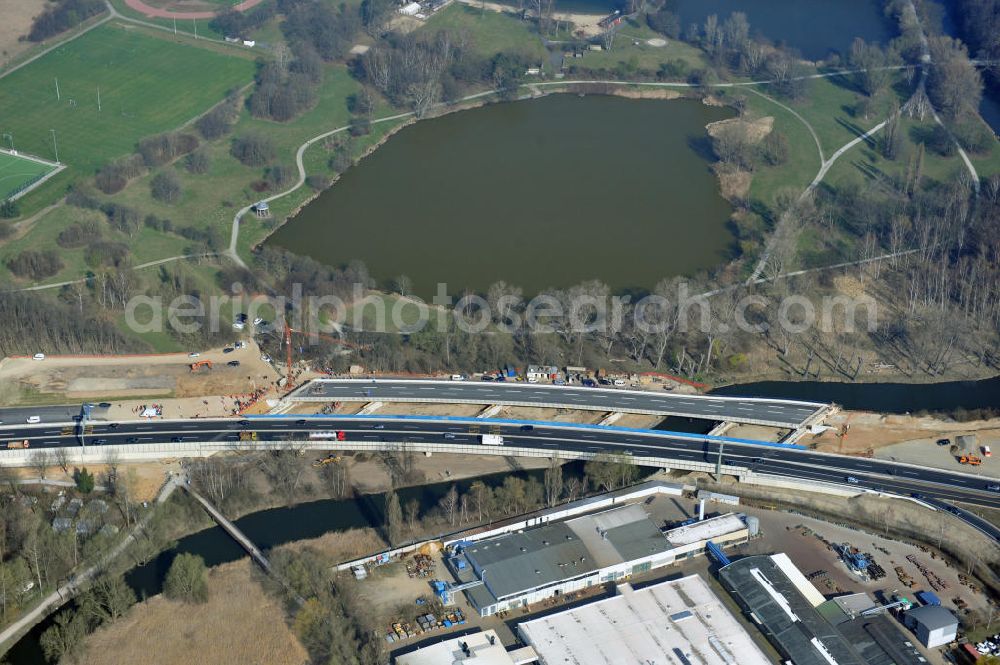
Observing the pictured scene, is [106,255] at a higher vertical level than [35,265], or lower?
higher

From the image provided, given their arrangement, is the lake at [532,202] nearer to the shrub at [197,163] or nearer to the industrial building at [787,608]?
the shrub at [197,163]

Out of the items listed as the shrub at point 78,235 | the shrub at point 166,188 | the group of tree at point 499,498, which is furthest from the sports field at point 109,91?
the group of tree at point 499,498

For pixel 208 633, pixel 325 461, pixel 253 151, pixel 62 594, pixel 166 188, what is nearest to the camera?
pixel 208 633

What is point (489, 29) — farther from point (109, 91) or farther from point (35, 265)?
point (35, 265)

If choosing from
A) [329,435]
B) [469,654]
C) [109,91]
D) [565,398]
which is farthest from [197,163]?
[469,654]

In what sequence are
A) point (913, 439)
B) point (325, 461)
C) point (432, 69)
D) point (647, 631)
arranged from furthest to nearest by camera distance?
point (432, 69)
point (913, 439)
point (325, 461)
point (647, 631)

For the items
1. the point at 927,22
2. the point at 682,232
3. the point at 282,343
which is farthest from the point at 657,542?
the point at 927,22

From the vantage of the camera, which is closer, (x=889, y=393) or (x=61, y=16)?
(x=889, y=393)
